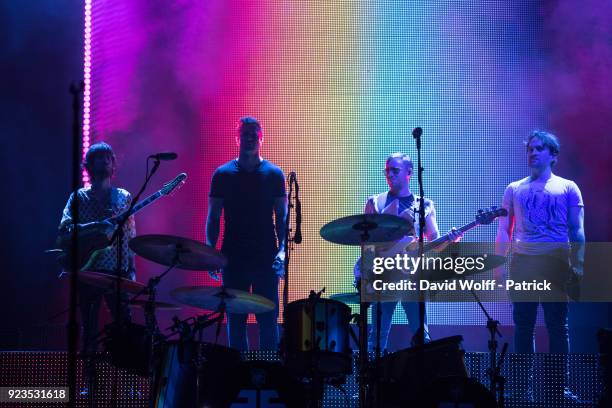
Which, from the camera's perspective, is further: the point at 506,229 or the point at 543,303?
the point at 506,229

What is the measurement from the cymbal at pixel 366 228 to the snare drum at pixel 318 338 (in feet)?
1.59

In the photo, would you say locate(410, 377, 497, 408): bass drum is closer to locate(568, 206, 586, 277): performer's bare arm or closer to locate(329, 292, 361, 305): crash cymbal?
locate(329, 292, 361, 305): crash cymbal

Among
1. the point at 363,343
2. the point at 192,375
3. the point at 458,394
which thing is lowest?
the point at 458,394

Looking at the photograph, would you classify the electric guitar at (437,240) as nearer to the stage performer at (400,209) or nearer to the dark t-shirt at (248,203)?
the stage performer at (400,209)

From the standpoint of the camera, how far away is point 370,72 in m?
8.53

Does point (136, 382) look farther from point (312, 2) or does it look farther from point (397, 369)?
point (312, 2)

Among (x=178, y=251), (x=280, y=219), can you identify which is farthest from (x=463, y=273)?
(x=178, y=251)

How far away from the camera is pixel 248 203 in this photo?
6934mm

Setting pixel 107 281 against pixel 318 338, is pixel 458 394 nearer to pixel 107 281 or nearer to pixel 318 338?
pixel 318 338

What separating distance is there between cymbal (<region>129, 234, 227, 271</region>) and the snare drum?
2.24 ft

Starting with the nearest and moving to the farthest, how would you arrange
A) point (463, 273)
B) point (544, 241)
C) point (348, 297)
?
1. point (348, 297)
2. point (463, 273)
3. point (544, 241)

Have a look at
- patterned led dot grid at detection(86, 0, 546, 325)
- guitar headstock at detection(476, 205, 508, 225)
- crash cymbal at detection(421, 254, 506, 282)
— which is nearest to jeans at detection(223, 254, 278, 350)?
crash cymbal at detection(421, 254, 506, 282)

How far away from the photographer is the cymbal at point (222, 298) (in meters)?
5.72

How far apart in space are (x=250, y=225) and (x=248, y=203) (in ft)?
0.63
